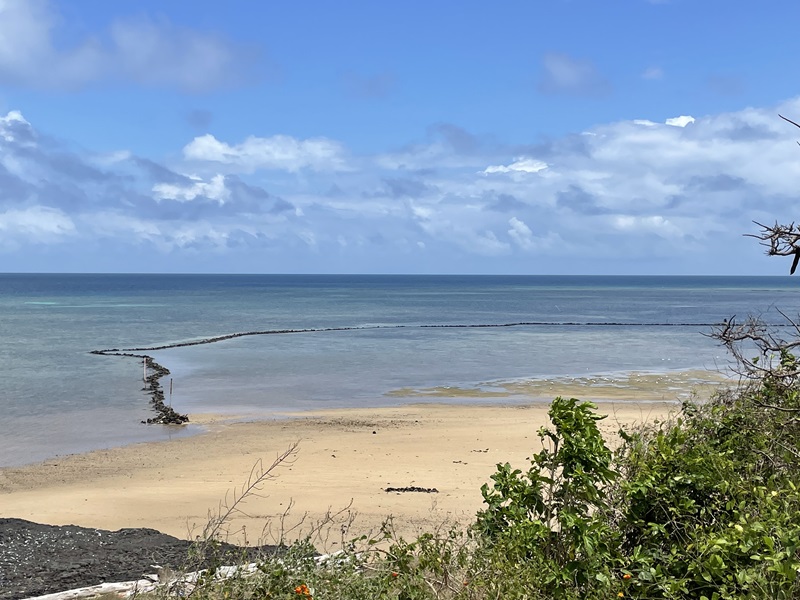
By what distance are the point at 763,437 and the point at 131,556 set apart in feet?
20.8

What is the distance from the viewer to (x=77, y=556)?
26.8 ft

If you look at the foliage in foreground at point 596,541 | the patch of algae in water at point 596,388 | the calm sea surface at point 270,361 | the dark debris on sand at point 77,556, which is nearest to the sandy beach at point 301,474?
the dark debris on sand at point 77,556

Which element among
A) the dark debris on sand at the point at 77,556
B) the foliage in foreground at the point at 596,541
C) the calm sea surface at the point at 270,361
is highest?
the foliage in foreground at the point at 596,541

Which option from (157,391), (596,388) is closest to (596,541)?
(596,388)

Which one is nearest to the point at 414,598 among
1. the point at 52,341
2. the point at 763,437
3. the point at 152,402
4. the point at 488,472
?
the point at 763,437

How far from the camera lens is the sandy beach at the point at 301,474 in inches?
451

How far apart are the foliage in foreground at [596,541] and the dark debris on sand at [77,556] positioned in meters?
1.29

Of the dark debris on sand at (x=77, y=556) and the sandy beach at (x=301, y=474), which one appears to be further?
the sandy beach at (x=301, y=474)

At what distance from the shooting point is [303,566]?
5.36 meters

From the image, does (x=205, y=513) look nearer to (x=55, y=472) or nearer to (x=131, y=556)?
(x=131, y=556)

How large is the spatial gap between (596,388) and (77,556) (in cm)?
2388

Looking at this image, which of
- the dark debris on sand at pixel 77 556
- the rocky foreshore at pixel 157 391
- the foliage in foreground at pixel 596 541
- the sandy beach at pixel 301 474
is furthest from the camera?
the rocky foreshore at pixel 157 391

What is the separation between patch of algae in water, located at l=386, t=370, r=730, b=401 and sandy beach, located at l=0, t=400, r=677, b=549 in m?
3.67

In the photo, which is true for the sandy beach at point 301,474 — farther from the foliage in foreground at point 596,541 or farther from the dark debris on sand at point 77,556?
the foliage in foreground at point 596,541
